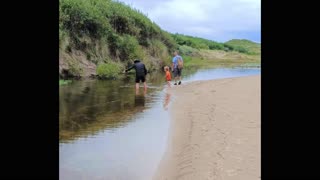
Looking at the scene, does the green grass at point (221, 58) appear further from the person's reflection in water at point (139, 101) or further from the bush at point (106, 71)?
the person's reflection in water at point (139, 101)

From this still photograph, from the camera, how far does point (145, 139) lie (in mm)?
8625

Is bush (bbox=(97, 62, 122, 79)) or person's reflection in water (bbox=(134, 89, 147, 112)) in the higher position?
bush (bbox=(97, 62, 122, 79))

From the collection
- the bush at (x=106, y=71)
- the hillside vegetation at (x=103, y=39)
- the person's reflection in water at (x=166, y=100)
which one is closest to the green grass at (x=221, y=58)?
the hillside vegetation at (x=103, y=39)

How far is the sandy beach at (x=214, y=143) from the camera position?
6.20 m

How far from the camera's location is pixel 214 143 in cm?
778

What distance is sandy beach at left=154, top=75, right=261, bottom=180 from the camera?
6.20 metres

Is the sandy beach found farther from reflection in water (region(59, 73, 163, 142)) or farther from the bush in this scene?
the bush

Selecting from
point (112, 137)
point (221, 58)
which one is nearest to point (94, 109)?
point (112, 137)

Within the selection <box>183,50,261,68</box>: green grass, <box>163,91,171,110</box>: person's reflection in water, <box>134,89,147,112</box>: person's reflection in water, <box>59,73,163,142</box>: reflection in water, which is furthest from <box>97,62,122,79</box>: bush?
<box>183,50,261,68</box>: green grass
